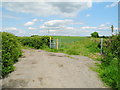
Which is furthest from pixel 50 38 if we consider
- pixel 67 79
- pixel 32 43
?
pixel 67 79

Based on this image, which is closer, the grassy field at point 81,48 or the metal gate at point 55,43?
the grassy field at point 81,48

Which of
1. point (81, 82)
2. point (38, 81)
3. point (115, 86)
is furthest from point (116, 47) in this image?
point (38, 81)

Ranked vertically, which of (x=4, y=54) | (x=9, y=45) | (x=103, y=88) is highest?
(x=9, y=45)

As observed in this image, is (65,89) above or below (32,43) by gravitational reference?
below

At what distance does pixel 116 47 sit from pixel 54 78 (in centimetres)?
313

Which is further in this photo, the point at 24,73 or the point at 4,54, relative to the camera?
the point at 24,73

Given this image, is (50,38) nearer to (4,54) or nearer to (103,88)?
(4,54)

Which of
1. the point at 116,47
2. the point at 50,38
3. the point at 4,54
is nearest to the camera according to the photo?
the point at 4,54

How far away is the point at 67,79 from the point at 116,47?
275cm

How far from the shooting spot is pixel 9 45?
4648 millimetres

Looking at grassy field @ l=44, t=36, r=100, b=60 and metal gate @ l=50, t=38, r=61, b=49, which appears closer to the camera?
grassy field @ l=44, t=36, r=100, b=60

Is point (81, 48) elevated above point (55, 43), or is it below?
below

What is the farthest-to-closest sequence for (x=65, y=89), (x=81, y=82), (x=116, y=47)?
(x=116, y=47), (x=81, y=82), (x=65, y=89)

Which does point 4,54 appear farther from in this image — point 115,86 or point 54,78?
point 115,86
